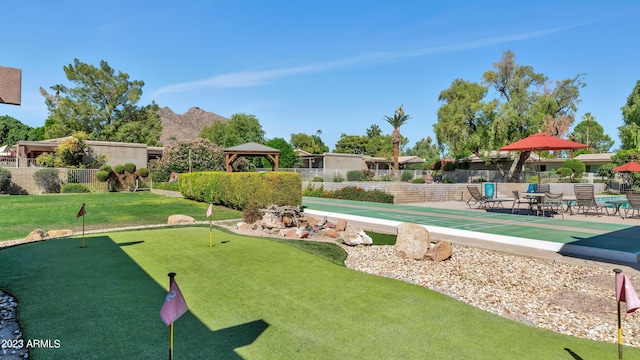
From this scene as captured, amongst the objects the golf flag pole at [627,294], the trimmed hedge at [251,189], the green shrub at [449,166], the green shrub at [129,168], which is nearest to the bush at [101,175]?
the green shrub at [129,168]

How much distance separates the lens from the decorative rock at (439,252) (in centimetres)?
725

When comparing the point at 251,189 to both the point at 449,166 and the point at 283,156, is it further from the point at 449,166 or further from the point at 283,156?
the point at 449,166

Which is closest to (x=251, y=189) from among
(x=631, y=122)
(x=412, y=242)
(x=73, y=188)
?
(x=412, y=242)

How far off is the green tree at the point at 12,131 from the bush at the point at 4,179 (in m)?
59.6

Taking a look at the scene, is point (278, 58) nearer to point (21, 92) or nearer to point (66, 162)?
point (66, 162)

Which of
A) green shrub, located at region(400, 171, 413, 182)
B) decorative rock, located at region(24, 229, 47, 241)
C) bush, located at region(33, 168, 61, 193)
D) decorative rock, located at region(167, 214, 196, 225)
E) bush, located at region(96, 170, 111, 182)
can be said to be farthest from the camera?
green shrub, located at region(400, 171, 413, 182)

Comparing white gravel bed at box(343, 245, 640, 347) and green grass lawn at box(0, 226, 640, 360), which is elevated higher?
green grass lawn at box(0, 226, 640, 360)

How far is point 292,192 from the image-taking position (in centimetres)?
1329

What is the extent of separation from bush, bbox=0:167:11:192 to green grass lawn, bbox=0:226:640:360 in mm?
20197

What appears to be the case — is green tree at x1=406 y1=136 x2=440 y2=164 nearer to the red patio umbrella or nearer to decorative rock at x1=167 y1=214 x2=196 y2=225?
the red patio umbrella

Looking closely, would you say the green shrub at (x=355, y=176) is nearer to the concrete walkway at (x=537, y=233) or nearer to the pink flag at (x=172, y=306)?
the concrete walkway at (x=537, y=233)

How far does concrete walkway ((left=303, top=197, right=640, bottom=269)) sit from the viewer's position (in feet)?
24.0

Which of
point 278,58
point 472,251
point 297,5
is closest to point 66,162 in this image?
Result: point 278,58

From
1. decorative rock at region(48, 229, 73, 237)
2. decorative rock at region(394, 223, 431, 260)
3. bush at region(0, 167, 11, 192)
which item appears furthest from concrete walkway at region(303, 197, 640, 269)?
bush at region(0, 167, 11, 192)
